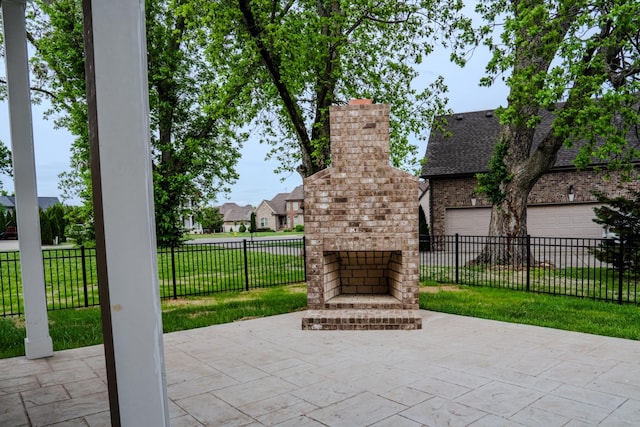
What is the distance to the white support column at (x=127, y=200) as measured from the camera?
1785 millimetres

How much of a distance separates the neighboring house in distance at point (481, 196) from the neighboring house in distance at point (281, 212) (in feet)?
127

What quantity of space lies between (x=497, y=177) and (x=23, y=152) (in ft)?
38.7

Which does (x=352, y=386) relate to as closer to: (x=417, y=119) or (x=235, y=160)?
(x=417, y=119)

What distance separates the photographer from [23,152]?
4.67 metres

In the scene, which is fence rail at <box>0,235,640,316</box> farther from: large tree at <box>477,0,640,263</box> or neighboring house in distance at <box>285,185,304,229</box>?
neighboring house in distance at <box>285,185,304,229</box>

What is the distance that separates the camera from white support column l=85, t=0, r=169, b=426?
1.79 metres

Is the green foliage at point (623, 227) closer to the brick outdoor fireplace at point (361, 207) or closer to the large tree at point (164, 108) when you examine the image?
the brick outdoor fireplace at point (361, 207)

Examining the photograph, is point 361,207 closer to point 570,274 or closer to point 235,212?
point 570,274

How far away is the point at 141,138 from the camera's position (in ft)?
6.01

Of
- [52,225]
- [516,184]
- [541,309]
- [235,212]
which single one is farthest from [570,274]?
[235,212]

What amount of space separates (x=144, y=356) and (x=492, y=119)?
70.5 ft

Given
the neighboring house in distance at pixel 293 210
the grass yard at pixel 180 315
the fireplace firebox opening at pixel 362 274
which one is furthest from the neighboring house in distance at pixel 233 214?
the fireplace firebox opening at pixel 362 274

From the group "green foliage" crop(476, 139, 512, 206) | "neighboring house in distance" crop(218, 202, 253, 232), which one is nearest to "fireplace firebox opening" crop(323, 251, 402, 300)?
"green foliage" crop(476, 139, 512, 206)

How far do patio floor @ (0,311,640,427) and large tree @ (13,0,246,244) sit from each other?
9138 mm
